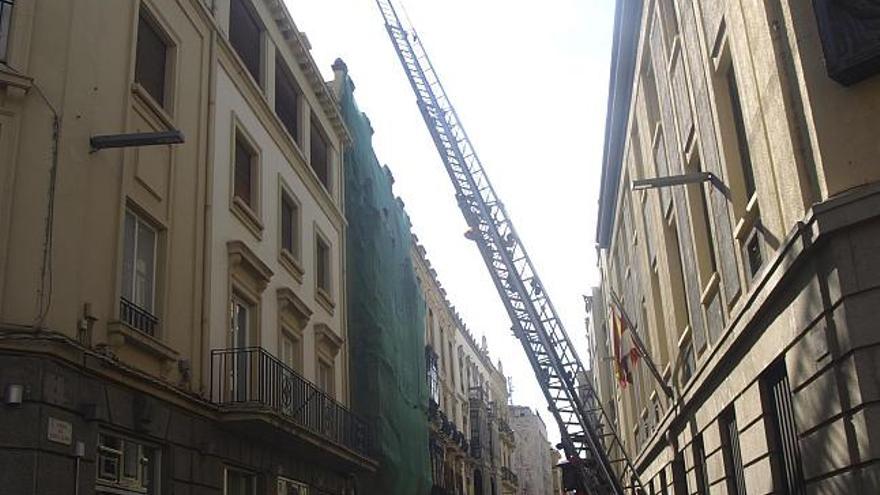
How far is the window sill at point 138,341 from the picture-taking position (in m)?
11.4

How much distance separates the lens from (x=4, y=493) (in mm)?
9250

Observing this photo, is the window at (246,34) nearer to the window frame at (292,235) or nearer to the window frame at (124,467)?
the window frame at (292,235)

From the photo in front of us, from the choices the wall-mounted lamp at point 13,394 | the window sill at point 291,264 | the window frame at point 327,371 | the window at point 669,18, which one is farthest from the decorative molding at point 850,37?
the window frame at point 327,371

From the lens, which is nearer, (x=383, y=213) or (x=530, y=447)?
(x=383, y=213)

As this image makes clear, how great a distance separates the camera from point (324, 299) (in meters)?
21.9

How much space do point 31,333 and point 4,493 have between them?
158 cm

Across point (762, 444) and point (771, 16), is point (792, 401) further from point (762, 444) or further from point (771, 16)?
point (771, 16)

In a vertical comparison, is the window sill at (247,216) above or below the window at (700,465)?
above

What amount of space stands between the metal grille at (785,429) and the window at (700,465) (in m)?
5.06

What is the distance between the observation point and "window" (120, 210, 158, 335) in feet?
40.3

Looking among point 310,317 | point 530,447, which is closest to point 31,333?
point 310,317

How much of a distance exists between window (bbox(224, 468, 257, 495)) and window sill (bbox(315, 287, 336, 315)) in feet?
20.1

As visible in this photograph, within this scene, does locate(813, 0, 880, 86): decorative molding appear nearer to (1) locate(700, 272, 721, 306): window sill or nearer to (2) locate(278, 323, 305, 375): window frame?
(1) locate(700, 272, 721, 306): window sill

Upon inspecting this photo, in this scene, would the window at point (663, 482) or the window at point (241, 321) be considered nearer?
the window at point (241, 321)
